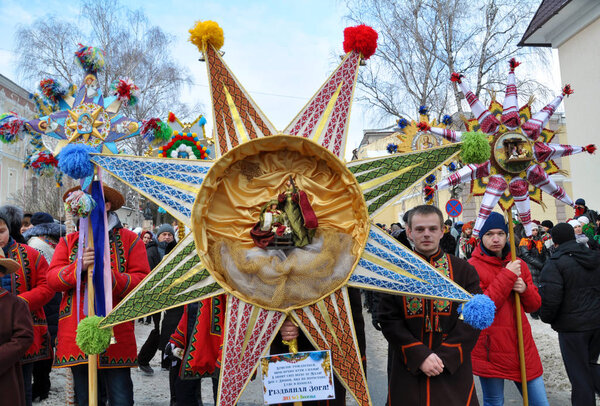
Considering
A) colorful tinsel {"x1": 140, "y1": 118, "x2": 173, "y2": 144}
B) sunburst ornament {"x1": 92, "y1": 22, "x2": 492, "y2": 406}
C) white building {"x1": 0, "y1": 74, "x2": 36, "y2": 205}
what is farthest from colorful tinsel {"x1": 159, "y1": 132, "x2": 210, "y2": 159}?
white building {"x1": 0, "y1": 74, "x2": 36, "y2": 205}

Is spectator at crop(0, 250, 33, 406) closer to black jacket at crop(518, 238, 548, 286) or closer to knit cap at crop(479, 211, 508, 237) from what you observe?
knit cap at crop(479, 211, 508, 237)

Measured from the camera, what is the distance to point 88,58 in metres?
3.36

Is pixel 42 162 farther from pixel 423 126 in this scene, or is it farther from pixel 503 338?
pixel 503 338

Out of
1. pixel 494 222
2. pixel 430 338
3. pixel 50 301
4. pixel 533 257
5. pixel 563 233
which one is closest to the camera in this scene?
pixel 430 338

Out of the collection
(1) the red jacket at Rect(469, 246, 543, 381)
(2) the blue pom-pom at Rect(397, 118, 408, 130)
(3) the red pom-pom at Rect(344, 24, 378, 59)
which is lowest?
(1) the red jacket at Rect(469, 246, 543, 381)

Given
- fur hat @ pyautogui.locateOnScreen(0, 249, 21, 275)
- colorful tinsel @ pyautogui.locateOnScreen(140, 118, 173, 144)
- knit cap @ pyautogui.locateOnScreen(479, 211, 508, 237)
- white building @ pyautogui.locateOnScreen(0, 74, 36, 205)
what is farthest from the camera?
white building @ pyautogui.locateOnScreen(0, 74, 36, 205)

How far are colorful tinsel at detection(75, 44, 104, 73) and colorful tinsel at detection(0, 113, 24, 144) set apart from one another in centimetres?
57

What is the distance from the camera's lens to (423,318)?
2939 mm

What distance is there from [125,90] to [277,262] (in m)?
1.68

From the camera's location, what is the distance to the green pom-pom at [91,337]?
8.70 ft

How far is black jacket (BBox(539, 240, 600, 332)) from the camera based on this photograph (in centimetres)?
407

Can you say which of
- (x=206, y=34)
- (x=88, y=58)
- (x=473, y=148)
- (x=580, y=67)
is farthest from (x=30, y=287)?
(x=580, y=67)

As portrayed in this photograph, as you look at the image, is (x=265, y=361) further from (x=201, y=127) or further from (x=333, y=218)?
(x=201, y=127)

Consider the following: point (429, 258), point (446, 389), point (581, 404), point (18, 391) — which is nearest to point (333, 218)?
point (429, 258)
